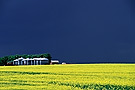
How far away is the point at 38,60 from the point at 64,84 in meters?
28.5

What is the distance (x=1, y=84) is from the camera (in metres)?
25.0

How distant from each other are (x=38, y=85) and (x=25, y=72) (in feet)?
29.8

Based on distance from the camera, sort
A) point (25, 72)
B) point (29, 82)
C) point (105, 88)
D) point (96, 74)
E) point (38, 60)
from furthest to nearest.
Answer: point (38, 60) < point (25, 72) < point (96, 74) < point (29, 82) < point (105, 88)

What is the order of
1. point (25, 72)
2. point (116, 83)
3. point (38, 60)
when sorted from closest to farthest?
point (116, 83)
point (25, 72)
point (38, 60)

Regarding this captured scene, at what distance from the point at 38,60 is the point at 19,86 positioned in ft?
92.0

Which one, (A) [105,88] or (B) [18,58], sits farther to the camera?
(B) [18,58]

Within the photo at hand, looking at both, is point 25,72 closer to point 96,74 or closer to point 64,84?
point 96,74

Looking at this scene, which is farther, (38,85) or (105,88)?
(38,85)

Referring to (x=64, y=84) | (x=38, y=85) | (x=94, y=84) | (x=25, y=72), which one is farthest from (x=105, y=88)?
(x=25, y=72)

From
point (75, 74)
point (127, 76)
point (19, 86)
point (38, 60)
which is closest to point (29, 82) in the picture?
point (19, 86)

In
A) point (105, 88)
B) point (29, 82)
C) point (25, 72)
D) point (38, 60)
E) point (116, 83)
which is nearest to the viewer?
point (105, 88)

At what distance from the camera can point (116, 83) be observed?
23.6 m

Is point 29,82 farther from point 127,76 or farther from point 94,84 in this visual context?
point 127,76

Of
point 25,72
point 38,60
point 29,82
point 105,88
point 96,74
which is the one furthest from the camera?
point 38,60
